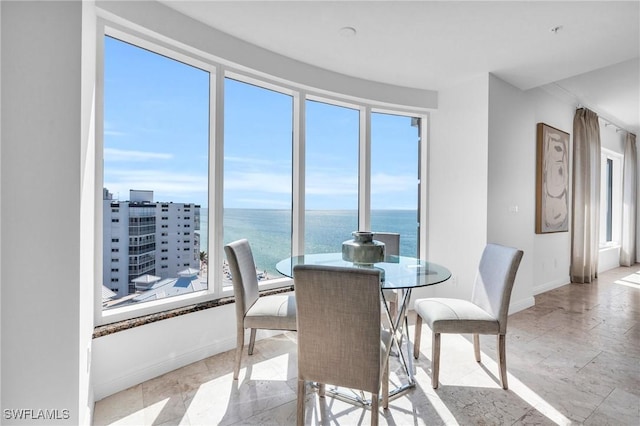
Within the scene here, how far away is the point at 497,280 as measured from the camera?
2.24 metres

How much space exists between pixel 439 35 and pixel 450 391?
2.72 metres

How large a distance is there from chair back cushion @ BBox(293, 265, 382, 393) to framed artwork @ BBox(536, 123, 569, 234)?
3752 millimetres

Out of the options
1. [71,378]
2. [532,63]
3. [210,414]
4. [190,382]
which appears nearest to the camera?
Answer: [71,378]

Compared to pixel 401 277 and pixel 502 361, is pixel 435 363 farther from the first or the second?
pixel 401 277

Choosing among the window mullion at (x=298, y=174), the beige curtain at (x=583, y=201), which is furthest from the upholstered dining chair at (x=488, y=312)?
the beige curtain at (x=583, y=201)

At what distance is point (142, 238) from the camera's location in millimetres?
2363

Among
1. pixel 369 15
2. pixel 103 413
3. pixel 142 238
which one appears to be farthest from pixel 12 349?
pixel 369 15

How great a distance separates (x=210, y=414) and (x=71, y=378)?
912 mm

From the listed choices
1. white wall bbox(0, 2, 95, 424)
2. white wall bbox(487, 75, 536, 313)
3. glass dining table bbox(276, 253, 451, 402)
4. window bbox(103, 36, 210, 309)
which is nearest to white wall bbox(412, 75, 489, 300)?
white wall bbox(487, 75, 536, 313)

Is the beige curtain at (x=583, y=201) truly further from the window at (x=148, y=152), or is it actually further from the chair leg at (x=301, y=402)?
the window at (x=148, y=152)

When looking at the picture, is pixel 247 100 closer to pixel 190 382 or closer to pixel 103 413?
pixel 190 382

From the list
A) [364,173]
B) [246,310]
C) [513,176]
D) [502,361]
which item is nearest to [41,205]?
[246,310]

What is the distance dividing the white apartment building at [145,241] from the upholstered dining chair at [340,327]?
56.1 inches

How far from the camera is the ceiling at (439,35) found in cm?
229
